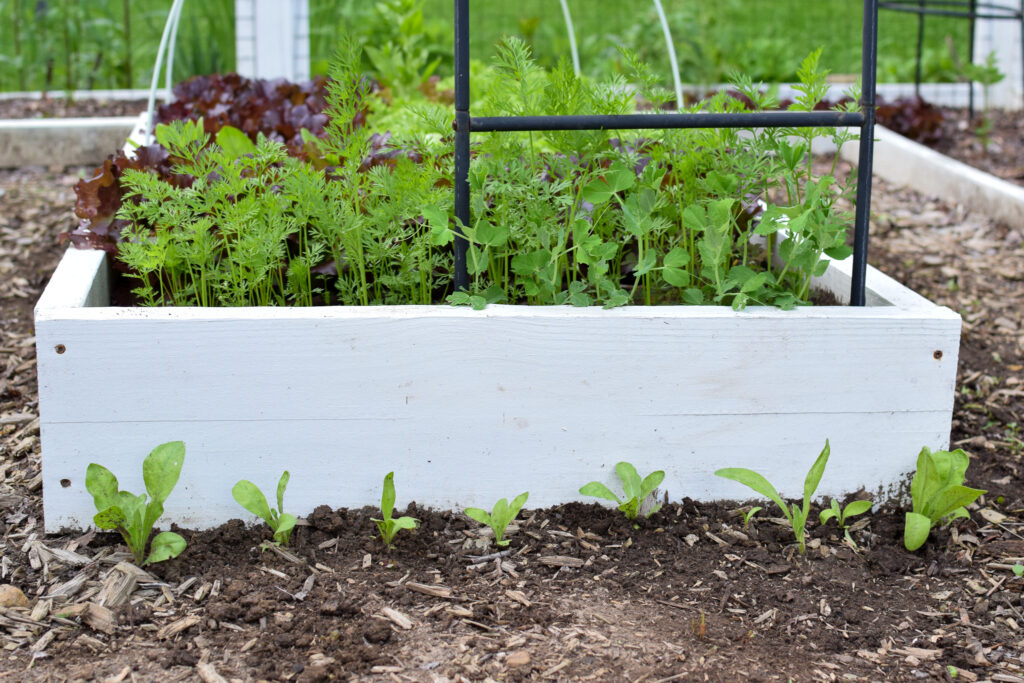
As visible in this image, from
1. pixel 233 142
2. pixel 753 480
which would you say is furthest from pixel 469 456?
pixel 233 142

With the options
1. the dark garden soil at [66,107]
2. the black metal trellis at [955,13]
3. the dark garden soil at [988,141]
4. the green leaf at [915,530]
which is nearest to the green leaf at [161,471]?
the green leaf at [915,530]

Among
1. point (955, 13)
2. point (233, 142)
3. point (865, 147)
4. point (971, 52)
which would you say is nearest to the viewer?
point (865, 147)

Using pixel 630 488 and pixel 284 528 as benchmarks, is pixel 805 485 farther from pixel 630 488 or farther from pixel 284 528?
pixel 284 528

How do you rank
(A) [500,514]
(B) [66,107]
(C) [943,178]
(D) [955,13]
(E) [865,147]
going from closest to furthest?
1. (A) [500,514]
2. (E) [865,147]
3. (C) [943,178]
4. (D) [955,13]
5. (B) [66,107]

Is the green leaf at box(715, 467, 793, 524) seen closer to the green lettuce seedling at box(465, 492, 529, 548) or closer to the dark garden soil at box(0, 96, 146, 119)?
the green lettuce seedling at box(465, 492, 529, 548)

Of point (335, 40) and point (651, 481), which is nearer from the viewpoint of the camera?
point (651, 481)

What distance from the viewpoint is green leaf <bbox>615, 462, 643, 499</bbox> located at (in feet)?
6.23

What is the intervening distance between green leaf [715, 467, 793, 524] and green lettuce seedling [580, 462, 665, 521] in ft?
0.40

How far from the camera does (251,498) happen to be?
1804 mm

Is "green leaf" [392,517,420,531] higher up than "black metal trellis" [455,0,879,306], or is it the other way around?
"black metal trellis" [455,0,879,306]

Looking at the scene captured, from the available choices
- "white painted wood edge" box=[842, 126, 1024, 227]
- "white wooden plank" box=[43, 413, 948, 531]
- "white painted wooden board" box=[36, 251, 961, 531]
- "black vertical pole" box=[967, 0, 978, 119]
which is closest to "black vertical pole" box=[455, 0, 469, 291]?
"white painted wooden board" box=[36, 251, 961, 531]

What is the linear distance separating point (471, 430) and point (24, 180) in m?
3.41

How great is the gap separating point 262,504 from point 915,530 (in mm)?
1185

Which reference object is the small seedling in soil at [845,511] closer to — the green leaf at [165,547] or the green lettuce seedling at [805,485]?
the green lettuce seedling at [805,485]
